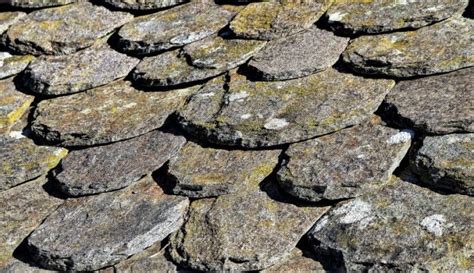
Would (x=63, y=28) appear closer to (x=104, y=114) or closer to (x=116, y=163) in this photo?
(x=104, y=114)

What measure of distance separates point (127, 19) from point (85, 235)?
95 centimetres

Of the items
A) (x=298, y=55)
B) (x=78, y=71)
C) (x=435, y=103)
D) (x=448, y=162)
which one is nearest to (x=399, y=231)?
(x=448, y=162)

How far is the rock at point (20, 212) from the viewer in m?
2.85

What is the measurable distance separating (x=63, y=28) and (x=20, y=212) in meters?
0.76

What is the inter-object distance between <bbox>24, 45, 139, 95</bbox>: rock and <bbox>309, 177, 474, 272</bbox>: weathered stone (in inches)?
40.9

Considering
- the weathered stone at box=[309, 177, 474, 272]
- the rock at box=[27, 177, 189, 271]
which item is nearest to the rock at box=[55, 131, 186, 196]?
the rock at box=[27, 177, 189, 271]

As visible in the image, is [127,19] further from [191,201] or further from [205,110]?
[191,201]

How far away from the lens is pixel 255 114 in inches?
110

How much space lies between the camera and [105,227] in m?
2.72

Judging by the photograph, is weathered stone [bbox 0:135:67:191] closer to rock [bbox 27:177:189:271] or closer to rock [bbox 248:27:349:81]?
rock [bbox 27:177:189:271]

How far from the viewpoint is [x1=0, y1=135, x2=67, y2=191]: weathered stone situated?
3000 mm

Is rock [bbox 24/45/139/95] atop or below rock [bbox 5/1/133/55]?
below

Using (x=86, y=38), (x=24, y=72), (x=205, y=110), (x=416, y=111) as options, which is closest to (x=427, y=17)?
(x=416, y=111)

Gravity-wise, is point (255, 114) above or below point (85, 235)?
above
